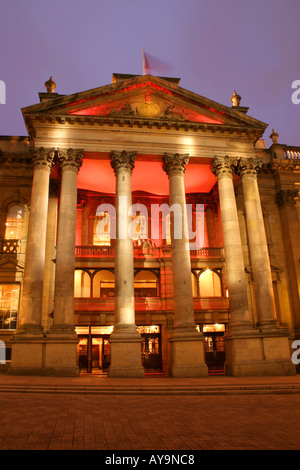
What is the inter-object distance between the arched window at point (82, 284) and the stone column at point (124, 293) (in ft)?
24.3

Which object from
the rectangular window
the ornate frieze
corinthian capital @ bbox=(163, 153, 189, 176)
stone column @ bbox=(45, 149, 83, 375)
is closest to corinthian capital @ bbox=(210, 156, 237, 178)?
corinthian capital @ bbox=(163, 153, 189, 176)

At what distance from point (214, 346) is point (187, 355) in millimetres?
8111

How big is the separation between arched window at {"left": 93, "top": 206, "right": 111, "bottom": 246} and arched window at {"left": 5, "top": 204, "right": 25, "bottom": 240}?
5837 mm

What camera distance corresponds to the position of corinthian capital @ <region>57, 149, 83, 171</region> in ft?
73.1

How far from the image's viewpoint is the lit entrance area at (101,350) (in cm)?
2552

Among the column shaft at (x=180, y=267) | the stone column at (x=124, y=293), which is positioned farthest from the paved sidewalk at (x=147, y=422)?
the column shaft at (x=180, y=267)

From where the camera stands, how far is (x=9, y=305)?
24391 millimetres

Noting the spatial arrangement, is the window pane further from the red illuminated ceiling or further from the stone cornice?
the stone cornice

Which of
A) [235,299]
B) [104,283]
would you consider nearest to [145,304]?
[104,283]

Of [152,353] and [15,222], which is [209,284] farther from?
[15,222]

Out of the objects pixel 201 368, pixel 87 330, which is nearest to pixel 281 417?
pixel 201 368

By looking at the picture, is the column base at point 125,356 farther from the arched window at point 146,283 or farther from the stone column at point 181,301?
the arched window at point 146,283
